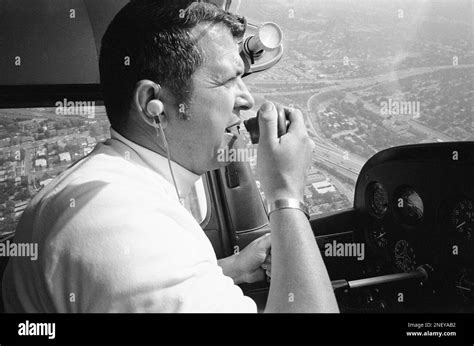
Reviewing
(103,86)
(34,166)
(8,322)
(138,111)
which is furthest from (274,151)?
(34,166)

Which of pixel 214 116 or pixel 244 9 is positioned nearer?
pixel 214 116

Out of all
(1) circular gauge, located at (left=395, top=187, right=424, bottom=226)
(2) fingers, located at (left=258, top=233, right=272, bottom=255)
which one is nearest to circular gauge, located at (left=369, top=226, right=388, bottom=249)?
(1) circular gauge, located at (left=395, top=187, right=424, bottom=226)

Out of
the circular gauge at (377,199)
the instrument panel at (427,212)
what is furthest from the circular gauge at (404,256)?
the circular gauge at (377,199)

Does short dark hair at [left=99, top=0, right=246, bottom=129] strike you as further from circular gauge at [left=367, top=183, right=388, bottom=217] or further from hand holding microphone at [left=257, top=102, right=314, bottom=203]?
circular gauge at [left=367, top=183, right=388, bottom=217]

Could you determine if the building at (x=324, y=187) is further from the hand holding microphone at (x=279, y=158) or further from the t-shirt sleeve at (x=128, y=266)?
the t-shirt sleeve at (x=128, y=266)

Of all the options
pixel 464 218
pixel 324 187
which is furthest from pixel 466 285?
pixel 324 187

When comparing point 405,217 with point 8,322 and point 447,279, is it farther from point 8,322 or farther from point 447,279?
point 8,322

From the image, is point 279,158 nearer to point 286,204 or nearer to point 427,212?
point 286,204
